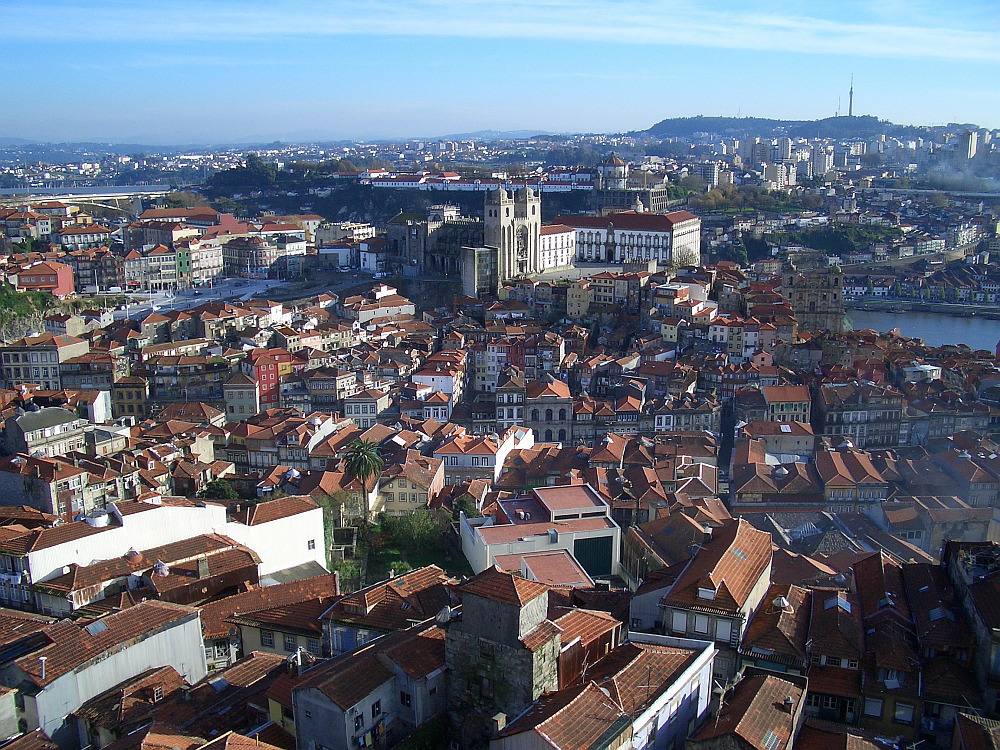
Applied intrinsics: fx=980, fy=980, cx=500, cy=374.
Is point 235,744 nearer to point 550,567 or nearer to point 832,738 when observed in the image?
point 832,738

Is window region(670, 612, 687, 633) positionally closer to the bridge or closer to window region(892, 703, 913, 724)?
A: window region(892, 703, 913, 724)

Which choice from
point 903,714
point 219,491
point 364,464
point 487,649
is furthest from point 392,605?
point 219,491

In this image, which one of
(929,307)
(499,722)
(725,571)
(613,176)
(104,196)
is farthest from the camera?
(104,196)

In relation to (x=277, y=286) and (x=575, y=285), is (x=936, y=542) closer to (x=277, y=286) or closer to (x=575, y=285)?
(x=575, y=285)

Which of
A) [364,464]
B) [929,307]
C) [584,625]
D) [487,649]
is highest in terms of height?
[487,649]

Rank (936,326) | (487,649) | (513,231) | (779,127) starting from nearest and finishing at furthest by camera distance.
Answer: (487,649) < (513,231) < (936,326) < (779,127)

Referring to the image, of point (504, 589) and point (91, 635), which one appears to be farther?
point (91, 635)

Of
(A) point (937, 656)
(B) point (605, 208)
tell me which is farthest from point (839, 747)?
(B) point (605, 208)
